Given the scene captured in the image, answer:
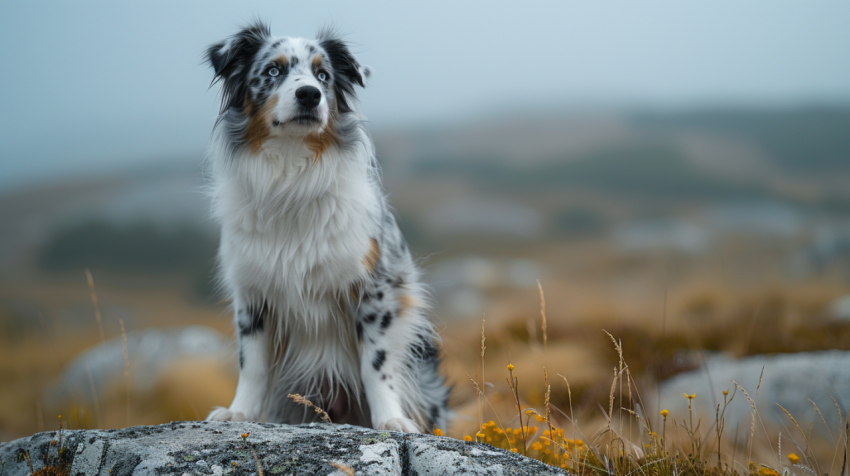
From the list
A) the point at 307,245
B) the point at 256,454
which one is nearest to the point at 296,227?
the point at 307,245

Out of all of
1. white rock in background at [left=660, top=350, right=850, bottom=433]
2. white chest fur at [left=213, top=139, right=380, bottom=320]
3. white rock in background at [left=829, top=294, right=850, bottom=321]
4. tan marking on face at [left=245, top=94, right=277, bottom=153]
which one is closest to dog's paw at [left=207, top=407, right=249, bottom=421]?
white chest fur at [left=213, top=139, right=380, bottom=320]

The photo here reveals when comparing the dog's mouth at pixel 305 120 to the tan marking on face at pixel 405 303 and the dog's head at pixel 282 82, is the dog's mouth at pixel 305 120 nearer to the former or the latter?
the dog's head at pixel 282 82

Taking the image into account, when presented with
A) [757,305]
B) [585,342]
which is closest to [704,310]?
[757,305]

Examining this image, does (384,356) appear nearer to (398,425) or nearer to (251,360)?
(398,425)

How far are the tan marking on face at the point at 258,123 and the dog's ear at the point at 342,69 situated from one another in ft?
1.62

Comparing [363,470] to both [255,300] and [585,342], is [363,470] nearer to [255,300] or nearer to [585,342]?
[255,300]

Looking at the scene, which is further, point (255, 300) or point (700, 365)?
point (700, 365)

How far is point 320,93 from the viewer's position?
2.85m

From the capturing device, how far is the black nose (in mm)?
2816

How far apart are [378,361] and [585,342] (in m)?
5.40

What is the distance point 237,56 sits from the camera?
10.8 ft

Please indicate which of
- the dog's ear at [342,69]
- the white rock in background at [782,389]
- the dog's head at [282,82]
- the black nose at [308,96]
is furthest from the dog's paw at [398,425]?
the white rock in background at [782,389]

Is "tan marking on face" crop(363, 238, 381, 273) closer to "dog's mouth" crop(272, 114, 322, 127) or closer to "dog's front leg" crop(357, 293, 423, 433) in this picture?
"dog's front leg" crop(357, 293, 423, 433)

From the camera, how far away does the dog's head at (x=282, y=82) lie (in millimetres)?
2873
